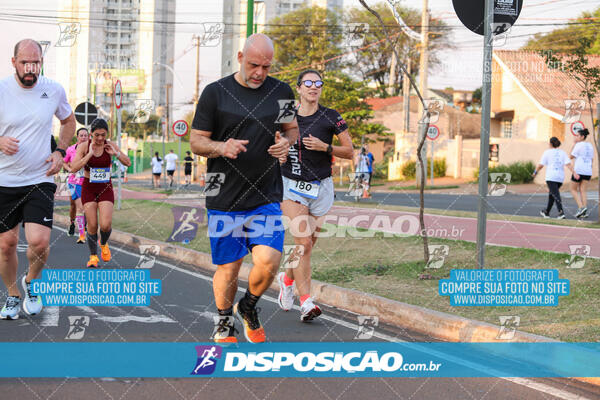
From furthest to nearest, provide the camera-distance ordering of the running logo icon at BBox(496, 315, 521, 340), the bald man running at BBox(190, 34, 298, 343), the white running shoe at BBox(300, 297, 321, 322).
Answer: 1. the white running shoe at BBox(300, 297, 321, 322)
2. the running logo icon at BBox(496, 315, 521, 340)
3. the bald man running at BBox(190, 34, 298, 343)

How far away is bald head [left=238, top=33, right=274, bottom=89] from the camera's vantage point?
15.4 feet

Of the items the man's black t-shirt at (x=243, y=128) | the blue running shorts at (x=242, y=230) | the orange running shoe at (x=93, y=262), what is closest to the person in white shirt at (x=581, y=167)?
the orange running shoe at (x=93, y=262)

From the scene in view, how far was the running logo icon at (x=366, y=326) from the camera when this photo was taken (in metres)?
6.04

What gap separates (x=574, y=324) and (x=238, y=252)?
2754 mm

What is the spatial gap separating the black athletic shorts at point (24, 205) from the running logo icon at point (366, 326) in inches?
107

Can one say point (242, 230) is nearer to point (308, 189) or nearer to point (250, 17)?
point (308, 189)

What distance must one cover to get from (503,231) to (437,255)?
3.36 m

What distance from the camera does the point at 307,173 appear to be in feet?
21.8

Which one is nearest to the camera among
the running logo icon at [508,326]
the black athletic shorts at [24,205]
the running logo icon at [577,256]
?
the running logo icon at [508,326]

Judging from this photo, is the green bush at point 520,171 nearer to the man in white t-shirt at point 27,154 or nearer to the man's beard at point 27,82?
the man in white t-shirt at point 27,154

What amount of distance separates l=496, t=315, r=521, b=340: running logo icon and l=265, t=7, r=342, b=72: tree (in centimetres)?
4364

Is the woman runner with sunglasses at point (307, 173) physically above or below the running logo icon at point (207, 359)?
above

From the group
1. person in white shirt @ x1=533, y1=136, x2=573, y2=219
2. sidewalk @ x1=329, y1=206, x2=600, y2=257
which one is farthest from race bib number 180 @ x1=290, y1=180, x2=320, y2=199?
person in white shirt @ x1=533, y1=136, x2=573, y2=219

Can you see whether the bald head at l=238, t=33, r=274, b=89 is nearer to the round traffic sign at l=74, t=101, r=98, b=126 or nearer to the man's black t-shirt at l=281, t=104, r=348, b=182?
the man's black t-shirt at l=281, t=104, r=348, b=182
